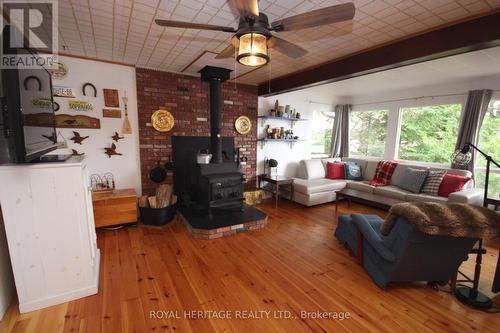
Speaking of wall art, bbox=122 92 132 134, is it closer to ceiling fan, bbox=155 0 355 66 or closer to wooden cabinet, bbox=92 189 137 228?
wooden cabinet, bbox=92 189 137 228

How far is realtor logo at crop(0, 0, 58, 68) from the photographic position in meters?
1.39

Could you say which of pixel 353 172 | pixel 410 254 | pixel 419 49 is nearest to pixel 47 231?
pixel 410 254

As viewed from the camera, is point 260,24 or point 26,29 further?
point 26,29

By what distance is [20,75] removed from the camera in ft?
4.90

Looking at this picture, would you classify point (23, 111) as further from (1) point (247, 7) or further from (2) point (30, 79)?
(1) point (247, 7)

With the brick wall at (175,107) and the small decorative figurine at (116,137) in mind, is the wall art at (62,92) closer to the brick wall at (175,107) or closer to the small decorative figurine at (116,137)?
the small decorative figurine at (116,137)

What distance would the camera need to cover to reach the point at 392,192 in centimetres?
383

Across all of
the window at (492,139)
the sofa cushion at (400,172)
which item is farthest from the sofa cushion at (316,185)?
the window at (492,139)

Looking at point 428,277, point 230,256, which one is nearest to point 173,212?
point 230,256

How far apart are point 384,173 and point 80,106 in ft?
17.0

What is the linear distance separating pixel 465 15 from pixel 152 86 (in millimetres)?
3691

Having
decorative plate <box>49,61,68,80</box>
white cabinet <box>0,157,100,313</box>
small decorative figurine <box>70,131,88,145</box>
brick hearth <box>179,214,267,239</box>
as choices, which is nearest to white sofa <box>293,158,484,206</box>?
brick hearth <box>179,214,267,239</box>

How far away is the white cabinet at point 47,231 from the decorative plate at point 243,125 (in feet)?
9.46

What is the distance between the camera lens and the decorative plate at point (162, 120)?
3.61 m
